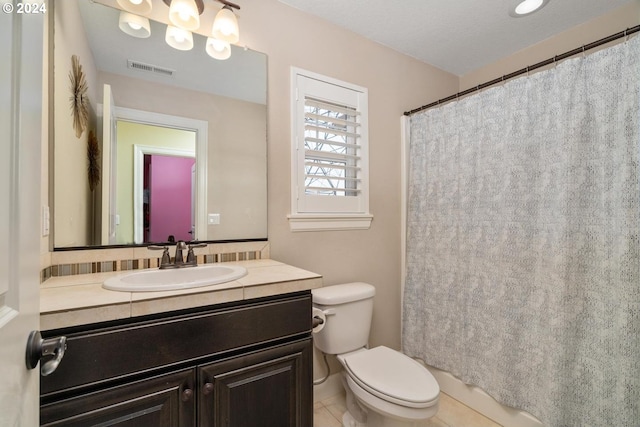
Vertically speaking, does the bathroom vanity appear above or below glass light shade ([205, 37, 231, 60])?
below

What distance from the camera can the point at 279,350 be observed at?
3.64ft

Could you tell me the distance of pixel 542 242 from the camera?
4.73ft

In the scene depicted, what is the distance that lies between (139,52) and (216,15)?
434mm

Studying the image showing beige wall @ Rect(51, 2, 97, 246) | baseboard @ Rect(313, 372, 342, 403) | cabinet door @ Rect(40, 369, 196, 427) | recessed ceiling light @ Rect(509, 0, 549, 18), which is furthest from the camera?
baseboard @ Rect(313, 372, 342, 403)

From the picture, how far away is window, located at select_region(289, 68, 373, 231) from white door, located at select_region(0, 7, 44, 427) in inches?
48.1

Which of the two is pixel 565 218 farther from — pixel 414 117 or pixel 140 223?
pixel 140 223

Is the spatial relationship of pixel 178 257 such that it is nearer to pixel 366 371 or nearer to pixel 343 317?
pixel 343 317

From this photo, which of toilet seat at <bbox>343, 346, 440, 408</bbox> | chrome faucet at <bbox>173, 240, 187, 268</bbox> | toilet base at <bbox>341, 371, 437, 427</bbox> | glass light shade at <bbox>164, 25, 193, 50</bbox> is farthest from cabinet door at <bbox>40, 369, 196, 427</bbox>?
glass light shade at <bbox>164, 25, 193, 50</bbox>

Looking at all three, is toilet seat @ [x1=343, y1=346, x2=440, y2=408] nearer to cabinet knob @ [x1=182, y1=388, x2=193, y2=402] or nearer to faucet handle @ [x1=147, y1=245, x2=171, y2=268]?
cabinet knob @ [x1=182, y1=388, x2=193, y2=402]

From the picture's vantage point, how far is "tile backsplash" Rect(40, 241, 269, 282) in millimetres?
1178

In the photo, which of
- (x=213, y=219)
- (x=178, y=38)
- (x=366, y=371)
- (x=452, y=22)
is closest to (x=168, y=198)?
(x=213, y=219)

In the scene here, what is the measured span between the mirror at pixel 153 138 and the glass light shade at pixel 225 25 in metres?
0.10

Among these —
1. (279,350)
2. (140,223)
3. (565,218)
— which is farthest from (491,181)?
(140,223)

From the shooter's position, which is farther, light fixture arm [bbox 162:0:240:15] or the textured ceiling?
the textured ceiling
